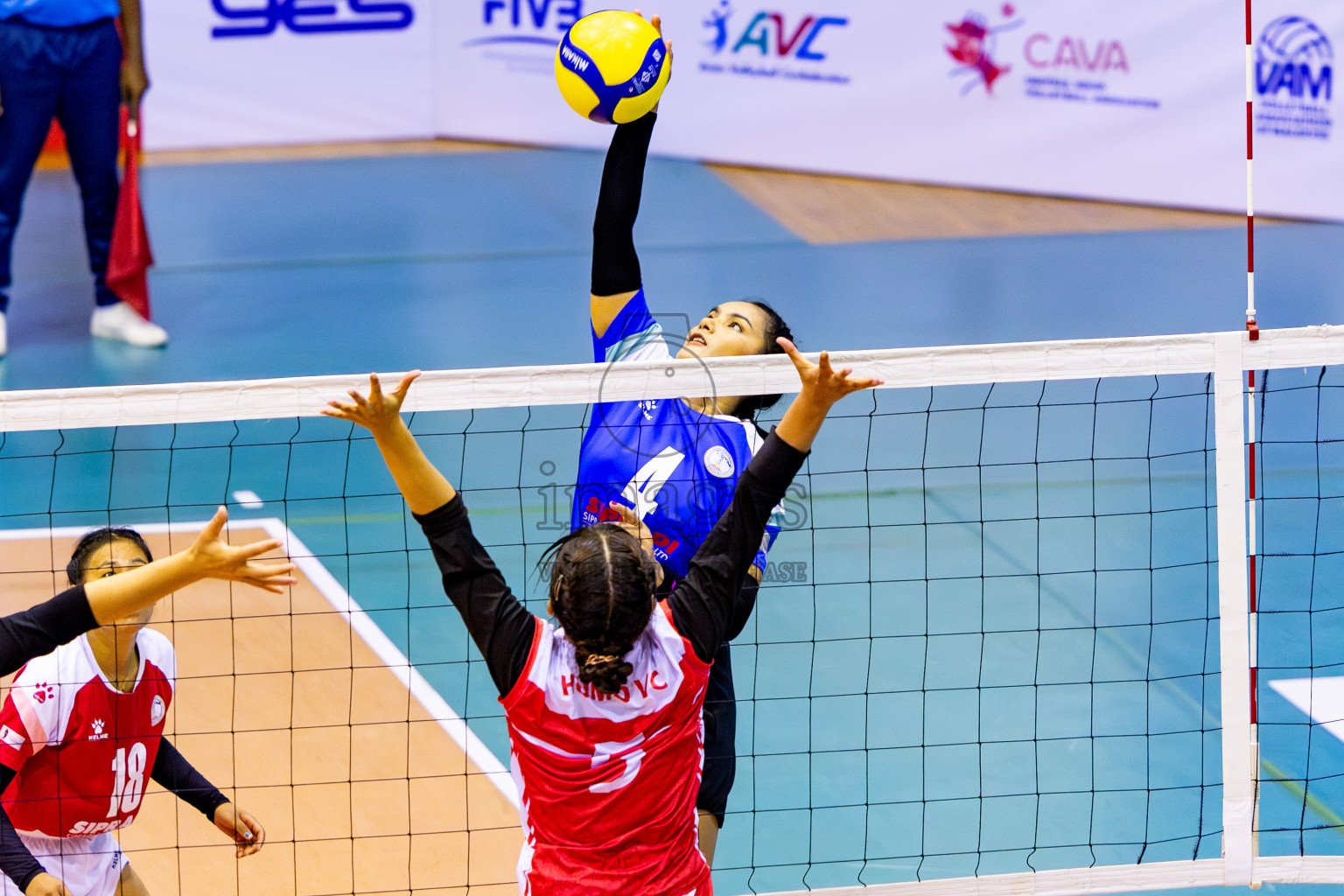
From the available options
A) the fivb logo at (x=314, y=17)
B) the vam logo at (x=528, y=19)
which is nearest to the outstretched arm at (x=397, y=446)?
the vam logo at (x=528, y=19)

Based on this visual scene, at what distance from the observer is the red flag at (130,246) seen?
329 inches

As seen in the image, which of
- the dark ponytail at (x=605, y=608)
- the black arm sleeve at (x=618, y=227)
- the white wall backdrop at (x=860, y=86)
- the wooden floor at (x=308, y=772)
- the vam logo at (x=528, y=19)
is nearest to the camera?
the dark ponytail at (x=605, y=608)

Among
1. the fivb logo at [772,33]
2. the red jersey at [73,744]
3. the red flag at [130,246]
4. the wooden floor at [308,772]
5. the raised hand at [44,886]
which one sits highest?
the fivb logo at [772,33]

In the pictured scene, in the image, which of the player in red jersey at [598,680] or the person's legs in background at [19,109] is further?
the person's legs in background at [19,109]

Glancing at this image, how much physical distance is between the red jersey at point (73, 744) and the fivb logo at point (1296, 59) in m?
9.80

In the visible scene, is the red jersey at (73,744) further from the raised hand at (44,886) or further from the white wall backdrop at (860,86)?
the white wall backdrop at (860,86)

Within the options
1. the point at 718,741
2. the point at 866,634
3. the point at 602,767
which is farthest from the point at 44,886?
the point at 866,634

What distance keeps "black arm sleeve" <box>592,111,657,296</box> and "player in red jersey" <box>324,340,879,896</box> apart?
36.7 inches

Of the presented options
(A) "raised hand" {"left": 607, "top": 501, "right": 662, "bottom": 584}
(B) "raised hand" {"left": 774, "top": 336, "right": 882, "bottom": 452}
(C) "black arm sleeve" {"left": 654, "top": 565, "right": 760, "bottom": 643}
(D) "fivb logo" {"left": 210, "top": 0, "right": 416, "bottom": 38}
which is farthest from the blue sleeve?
(D) "fivb logo" {"left": 210, "top": 0, "right": 416, "bottom": 38}

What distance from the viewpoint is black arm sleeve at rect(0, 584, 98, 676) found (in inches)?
101

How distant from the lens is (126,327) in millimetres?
8672

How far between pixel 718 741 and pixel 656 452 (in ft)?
2.35

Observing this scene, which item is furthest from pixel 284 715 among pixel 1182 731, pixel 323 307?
pixel 323 307

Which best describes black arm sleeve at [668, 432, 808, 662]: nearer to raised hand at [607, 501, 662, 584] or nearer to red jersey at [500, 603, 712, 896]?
red jersey at [500, 603, 712, 896]
